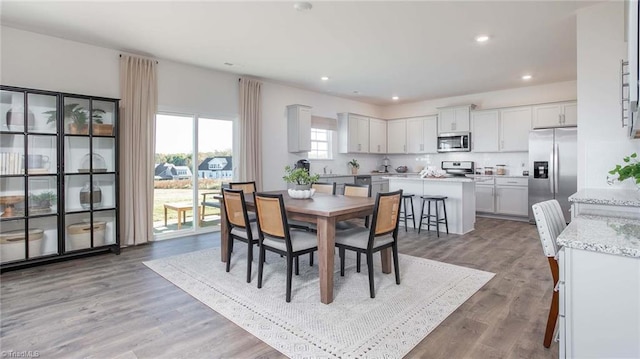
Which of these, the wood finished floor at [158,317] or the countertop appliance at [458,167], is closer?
the wood finished floor at [158,317]

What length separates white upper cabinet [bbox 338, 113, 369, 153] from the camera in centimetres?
769

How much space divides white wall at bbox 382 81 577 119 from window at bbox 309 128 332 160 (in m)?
2.36

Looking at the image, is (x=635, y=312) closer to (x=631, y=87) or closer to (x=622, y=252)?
(x=622, y=252)

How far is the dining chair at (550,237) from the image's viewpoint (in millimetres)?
1909

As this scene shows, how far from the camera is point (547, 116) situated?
638cm

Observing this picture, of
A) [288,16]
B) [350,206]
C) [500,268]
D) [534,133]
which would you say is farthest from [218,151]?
[534,133]

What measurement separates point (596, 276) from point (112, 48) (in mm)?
5456

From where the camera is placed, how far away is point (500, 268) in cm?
366

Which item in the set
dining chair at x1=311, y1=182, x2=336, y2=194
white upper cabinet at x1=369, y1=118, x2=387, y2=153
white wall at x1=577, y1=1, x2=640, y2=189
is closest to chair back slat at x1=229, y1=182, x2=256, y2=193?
dining chair at x1=311, y1=182, x2=336, y2=194

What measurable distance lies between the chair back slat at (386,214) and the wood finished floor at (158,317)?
85 cm

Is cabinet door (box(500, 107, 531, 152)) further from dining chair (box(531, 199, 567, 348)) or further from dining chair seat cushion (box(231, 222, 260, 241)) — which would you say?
dining chair seat cushion (box(231, 222, 260, 241))

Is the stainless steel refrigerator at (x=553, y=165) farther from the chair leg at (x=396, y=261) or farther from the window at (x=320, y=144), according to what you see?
the chair leg at (x=396, y=261)

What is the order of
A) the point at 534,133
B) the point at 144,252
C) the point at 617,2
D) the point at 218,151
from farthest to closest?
the point at 534,133, the point at 218,151, the point at 144,252, the point at 617,2

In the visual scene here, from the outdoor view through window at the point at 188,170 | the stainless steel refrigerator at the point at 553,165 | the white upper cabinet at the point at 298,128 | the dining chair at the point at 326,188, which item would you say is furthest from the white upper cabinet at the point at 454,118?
the outdoor view through window at the point at 188,170
